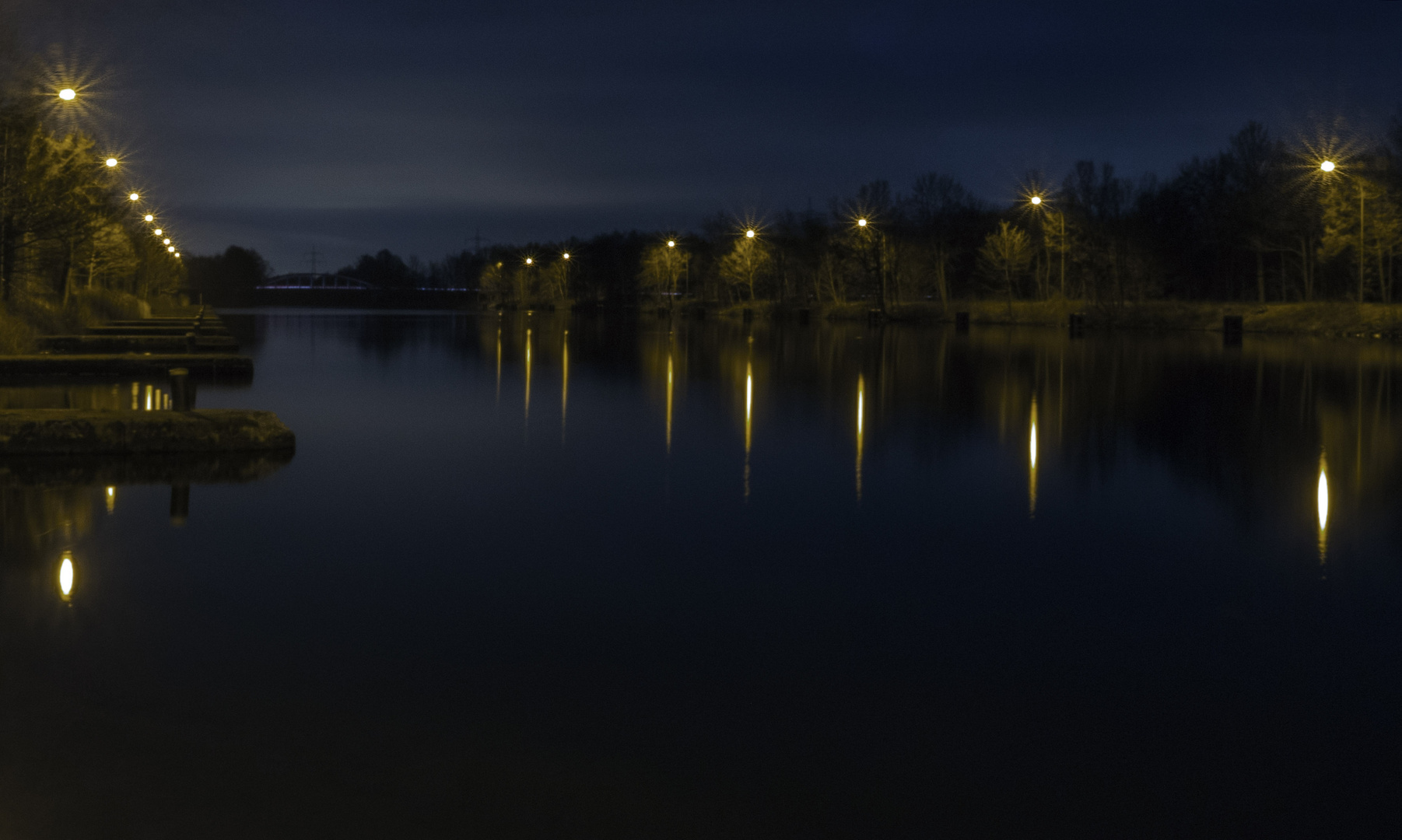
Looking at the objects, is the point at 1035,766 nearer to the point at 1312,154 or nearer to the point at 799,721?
the point at 799,721

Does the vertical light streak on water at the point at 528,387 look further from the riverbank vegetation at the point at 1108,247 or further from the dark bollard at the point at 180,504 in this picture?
the riverbank vegetation at the point at 1108,247

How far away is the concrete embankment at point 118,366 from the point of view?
75.3 ft

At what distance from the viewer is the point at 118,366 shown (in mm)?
23969

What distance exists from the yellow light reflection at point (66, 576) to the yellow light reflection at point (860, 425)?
637 centimetres

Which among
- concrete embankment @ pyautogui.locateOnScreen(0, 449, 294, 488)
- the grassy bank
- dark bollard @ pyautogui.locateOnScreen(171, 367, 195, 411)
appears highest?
the grassy bank

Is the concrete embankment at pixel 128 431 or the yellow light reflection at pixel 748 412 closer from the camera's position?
the yellow light reflection at pixel 748 412

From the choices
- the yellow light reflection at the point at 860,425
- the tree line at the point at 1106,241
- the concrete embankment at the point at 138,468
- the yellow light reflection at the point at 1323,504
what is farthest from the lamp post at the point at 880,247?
the concrete embankment at the point at 138,468

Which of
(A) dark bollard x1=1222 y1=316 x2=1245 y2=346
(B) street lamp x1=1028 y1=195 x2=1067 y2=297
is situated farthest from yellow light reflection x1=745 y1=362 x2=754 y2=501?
(B) street lamp x1=1028 y1=195 x2=1067 y2=297

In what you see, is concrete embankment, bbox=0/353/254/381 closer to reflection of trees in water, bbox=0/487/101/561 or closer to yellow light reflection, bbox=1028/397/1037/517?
reflection of trees in water, bbox=0/487/101/561

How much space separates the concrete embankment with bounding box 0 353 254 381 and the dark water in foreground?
35.5 ft

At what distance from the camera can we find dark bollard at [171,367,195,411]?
14.0 metres

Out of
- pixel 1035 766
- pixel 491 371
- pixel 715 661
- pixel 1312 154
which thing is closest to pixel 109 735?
pixel 715 661

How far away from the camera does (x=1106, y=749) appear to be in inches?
208

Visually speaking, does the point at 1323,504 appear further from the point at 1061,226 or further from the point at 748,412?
the point at 1061,226
